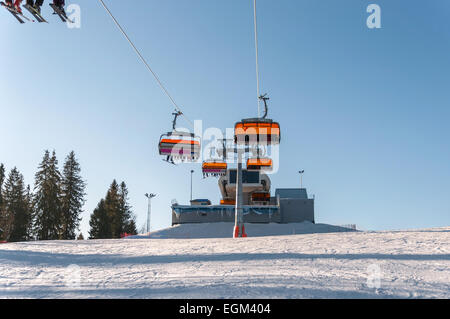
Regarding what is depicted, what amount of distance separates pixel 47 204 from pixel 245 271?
Result: 160 ft

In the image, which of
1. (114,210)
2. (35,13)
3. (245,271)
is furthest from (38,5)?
(114,210)

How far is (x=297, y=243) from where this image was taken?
1076 cm

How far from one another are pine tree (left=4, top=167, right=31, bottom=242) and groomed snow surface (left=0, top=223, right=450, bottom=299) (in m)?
43.2

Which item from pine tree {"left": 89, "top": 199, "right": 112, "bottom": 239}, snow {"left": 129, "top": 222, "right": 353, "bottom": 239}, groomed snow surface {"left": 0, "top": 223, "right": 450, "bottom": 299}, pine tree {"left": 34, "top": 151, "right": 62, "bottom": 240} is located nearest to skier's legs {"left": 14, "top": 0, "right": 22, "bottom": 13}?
groomed snow surface {"left": 0, "top": 223, "right": 450, "bottom": 299}

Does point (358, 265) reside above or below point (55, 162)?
below

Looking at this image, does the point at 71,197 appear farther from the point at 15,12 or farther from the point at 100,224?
the point at 15,12

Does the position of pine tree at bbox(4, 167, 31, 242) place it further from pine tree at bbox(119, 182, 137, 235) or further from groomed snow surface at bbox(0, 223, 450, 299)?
groomed snow surface at bbox(0, 223, 450, 299)

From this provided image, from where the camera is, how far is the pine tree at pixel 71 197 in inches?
1972

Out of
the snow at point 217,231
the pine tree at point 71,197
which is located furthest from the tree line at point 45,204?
the snow at point 217,231

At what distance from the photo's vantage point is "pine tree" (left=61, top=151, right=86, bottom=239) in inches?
1972

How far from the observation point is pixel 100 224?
60406mm
